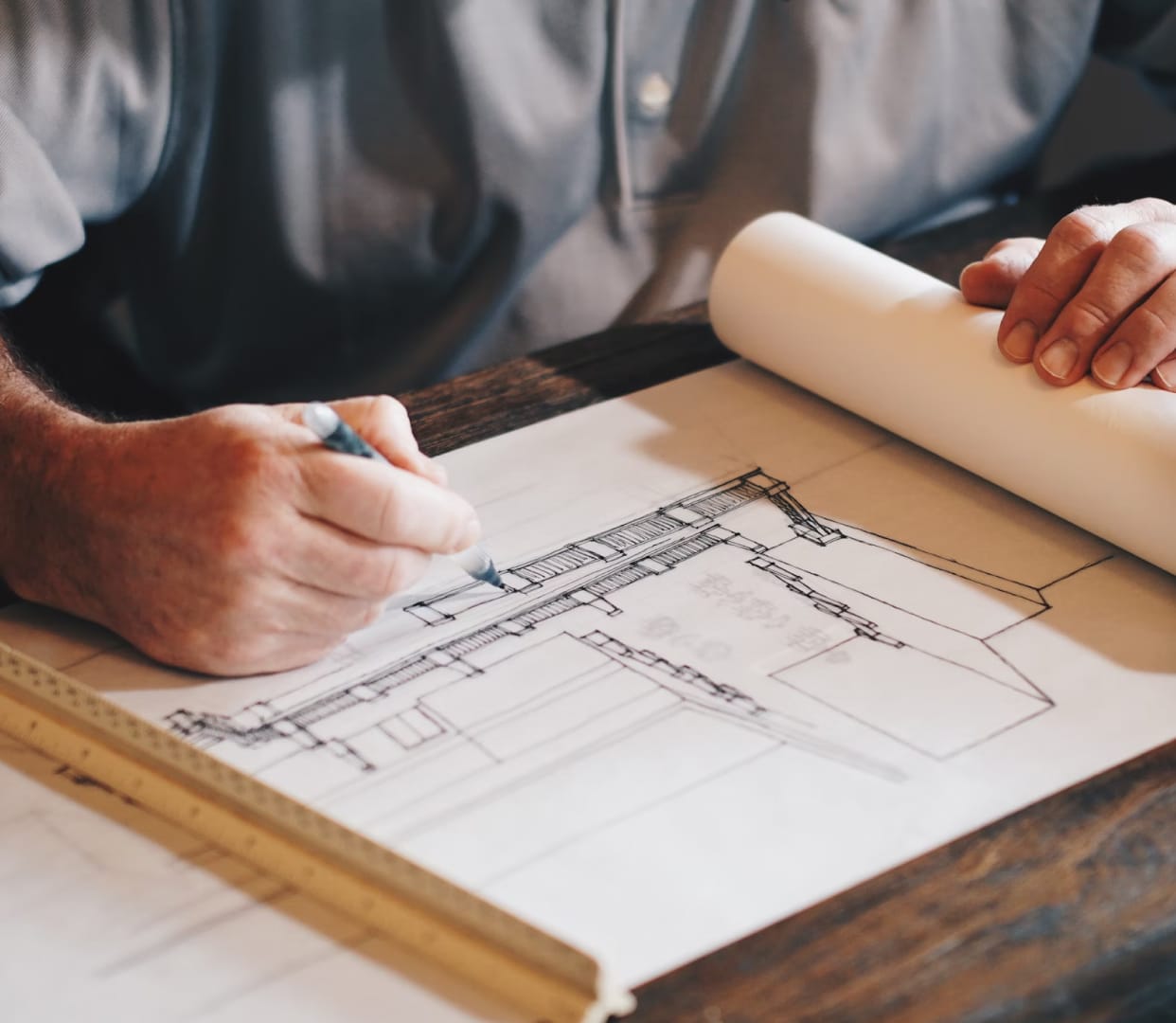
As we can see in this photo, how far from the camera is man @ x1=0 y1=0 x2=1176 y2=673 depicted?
2.35 ft

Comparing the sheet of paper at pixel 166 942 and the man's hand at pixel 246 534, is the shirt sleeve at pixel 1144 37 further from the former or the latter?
the sheet of paper at pixel 166 942

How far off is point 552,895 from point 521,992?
61 mm

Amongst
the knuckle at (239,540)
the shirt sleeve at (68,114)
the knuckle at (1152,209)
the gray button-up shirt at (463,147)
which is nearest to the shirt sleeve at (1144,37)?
the gray button-up shirt at (463,147)

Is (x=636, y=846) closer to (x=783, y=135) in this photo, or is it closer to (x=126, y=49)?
(x=126, y=49)

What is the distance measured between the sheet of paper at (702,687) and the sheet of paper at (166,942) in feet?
0.19

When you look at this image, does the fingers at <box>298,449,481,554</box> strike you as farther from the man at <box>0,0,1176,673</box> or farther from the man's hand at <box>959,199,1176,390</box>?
the man's hand at <box>959,199,1176,390</box>

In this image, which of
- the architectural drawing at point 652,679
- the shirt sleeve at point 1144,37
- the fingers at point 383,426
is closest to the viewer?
the architectural drawing at point 652,679

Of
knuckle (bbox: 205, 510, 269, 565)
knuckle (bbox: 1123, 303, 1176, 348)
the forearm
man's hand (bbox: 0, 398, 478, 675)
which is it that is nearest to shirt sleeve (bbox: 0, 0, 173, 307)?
the forearm

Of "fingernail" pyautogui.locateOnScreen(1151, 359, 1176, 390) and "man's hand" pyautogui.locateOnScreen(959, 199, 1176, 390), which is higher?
"man's hand" pyautogui.locateOnScreen(959, 199, 1176, 390)

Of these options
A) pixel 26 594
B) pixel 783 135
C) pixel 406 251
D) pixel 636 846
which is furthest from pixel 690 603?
pixel 783 135

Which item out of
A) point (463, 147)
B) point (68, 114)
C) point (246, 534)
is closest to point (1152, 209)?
point (463, 147)

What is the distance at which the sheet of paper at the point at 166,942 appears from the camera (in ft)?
1.75

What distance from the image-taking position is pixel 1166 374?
82cm

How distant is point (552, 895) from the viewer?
0.58 meters
